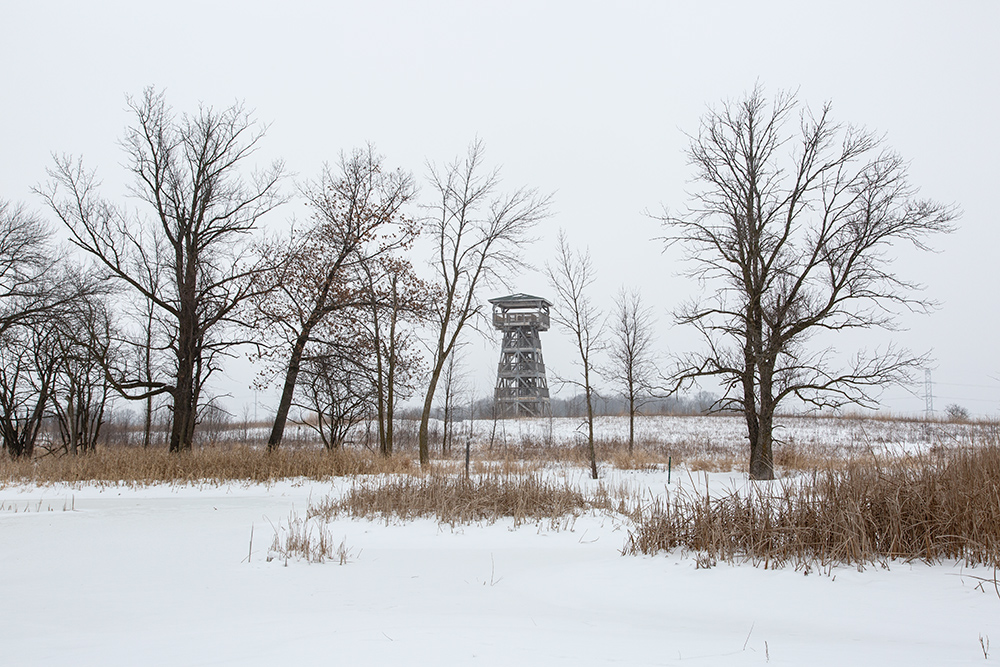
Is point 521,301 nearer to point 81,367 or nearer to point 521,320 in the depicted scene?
point 521,320

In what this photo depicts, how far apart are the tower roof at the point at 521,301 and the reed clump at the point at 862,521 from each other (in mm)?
→ 39129

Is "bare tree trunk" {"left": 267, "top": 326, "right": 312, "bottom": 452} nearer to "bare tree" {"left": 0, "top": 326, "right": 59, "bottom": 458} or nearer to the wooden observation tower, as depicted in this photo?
"bare tree" {"left": 0, "top": 326, "right": 59, "bottom": 458}

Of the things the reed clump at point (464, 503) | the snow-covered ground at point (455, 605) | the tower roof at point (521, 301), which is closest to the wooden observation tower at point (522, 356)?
the tower roof at point (521, 301)

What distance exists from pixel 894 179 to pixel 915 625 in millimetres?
16550

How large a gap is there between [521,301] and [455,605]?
137ft

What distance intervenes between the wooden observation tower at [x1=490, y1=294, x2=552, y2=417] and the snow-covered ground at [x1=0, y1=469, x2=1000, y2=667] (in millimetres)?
36941

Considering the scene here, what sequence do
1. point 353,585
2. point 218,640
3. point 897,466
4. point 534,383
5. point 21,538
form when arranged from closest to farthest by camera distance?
point 218,640 < point 353,585 < point 897,466 < point 21,538 < point 534,383

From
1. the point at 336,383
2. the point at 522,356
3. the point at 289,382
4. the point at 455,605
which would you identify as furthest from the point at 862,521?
the point at 522,356

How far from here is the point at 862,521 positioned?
252 inches

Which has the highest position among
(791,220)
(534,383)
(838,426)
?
(791,220)

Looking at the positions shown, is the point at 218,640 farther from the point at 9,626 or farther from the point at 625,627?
the point at 625,627

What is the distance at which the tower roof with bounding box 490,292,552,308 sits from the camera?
46594 millimetres

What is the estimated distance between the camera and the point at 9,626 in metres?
4.40

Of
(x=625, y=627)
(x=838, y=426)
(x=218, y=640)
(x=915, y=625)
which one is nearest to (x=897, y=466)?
(x=915, y=625)
